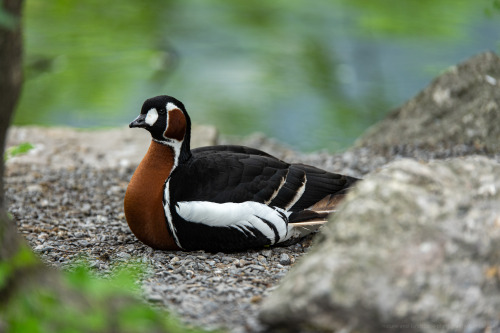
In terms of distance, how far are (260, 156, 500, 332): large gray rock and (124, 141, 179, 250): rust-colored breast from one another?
142 cm

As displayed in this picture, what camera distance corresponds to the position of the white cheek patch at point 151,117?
4078 mm

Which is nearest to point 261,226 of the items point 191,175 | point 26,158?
point 191,175

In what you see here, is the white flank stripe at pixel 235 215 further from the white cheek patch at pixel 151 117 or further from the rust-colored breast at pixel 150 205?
the white cheek patch at pixel 151 117

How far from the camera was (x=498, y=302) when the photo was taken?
2631 millimetres

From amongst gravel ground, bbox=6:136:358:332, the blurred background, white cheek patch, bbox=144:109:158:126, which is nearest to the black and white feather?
gravel ground, bbox=6:136:358:332

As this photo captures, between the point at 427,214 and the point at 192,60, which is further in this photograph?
the point at 192,60

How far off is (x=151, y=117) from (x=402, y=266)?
2035 mm

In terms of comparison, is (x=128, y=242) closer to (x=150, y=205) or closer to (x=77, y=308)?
(x=150, y=205)

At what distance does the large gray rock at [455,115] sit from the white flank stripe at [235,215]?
7.51ft

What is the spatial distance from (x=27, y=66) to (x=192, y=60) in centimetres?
256

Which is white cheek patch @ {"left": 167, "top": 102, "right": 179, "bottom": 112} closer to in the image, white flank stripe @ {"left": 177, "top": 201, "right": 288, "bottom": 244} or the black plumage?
the black plumage

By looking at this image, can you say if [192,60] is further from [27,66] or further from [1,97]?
[1,97]

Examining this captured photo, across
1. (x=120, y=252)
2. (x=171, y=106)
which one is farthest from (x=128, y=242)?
(x=171, y=106)

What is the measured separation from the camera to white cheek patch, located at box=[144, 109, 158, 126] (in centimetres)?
408
